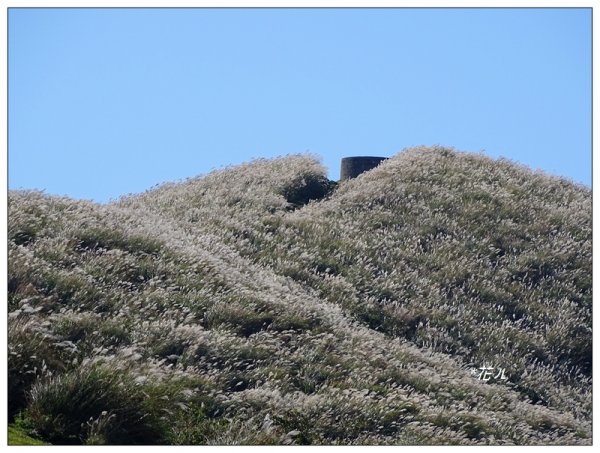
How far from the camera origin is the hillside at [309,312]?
30.5 ft

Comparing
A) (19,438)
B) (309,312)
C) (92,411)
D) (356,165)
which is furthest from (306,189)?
(19,438)

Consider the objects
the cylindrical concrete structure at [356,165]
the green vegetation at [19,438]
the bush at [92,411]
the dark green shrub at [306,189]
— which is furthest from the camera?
the cylindrical concrete structure at [356,165]

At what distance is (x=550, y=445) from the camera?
10828 millimetres

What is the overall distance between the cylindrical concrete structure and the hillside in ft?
3.71

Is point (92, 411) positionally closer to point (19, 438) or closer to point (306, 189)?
point (19, 438)

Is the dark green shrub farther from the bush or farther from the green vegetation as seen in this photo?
the green vegetation

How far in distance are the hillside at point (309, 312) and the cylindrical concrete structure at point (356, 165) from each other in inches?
44.5

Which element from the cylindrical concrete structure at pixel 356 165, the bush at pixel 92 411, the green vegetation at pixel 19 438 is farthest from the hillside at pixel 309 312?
the cylindrical concrete structure at pixel 356 165

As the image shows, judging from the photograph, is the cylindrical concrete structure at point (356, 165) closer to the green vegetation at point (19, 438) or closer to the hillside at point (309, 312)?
the hillside at point (309, 312)

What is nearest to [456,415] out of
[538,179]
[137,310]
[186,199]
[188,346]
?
[188,346]

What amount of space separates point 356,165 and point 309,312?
1284 cm

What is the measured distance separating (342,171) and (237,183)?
3.62 metres

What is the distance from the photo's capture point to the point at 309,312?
45.3 feet

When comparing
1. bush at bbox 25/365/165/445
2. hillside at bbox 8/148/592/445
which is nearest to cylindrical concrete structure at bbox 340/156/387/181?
hillside at bbox 8/148/592/445
